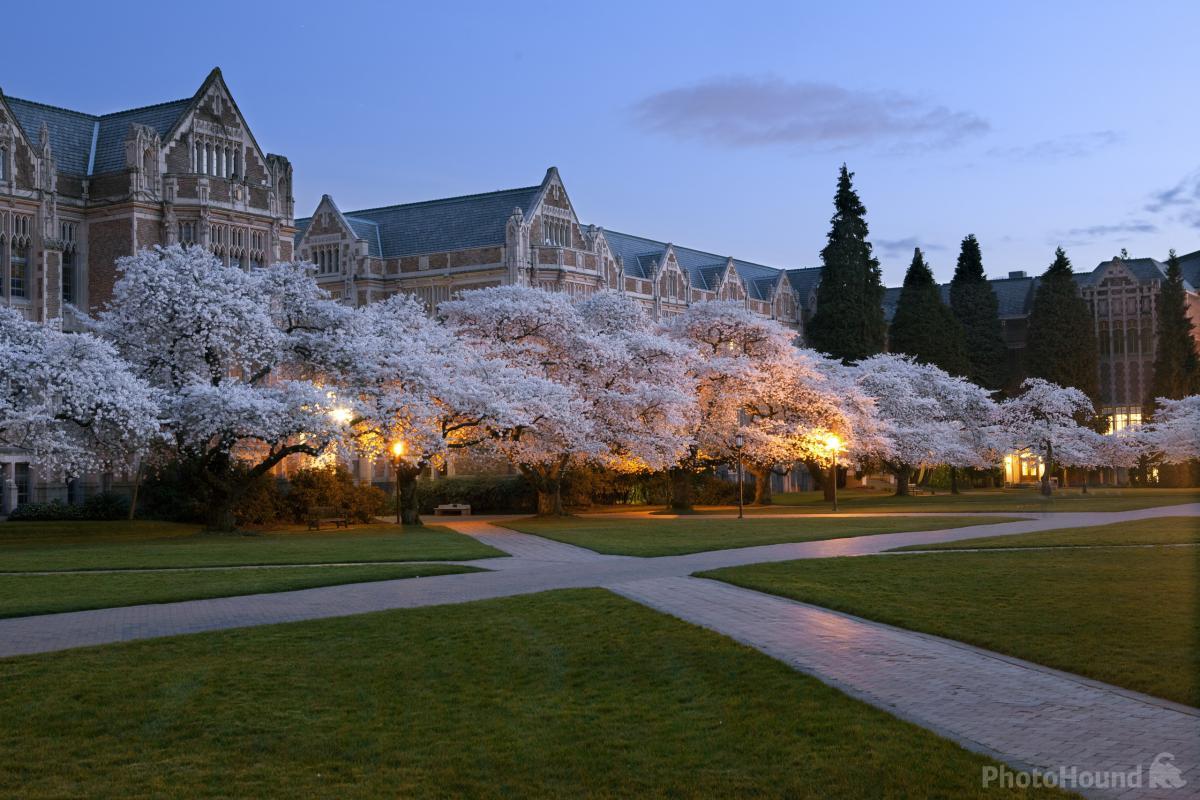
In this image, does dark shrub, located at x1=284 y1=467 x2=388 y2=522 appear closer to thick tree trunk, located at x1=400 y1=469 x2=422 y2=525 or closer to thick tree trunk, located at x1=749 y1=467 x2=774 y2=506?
thick tree trunk, located at x1=400 y1=469 x2=422 y2=525

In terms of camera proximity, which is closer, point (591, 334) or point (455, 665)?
point (455, 665)

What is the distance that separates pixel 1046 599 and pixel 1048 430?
169 feet

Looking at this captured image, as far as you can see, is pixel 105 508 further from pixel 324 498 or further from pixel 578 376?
pixel 578 376

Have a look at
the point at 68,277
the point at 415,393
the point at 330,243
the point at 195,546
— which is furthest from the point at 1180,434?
the point at 68,277

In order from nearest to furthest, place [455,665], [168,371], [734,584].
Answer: [455,665] < [734,584] < [168,371]

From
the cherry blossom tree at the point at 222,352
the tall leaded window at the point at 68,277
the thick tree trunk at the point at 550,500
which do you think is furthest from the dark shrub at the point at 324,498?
the tall leaded window at the point at 68,277

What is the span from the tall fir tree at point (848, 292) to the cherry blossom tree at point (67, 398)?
184 feet

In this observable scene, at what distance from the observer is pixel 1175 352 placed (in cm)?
8350

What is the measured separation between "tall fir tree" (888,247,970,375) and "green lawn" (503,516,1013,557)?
4454 cm

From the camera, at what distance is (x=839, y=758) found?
29.4ft

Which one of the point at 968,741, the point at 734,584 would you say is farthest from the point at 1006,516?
the point at 968,741

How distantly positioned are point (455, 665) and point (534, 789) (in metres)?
4.49

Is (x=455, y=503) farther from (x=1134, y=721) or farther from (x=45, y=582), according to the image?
(x=1134, y=721)

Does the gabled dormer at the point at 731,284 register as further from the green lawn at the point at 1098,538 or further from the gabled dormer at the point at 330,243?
the green lawn at the point at 1098,538
